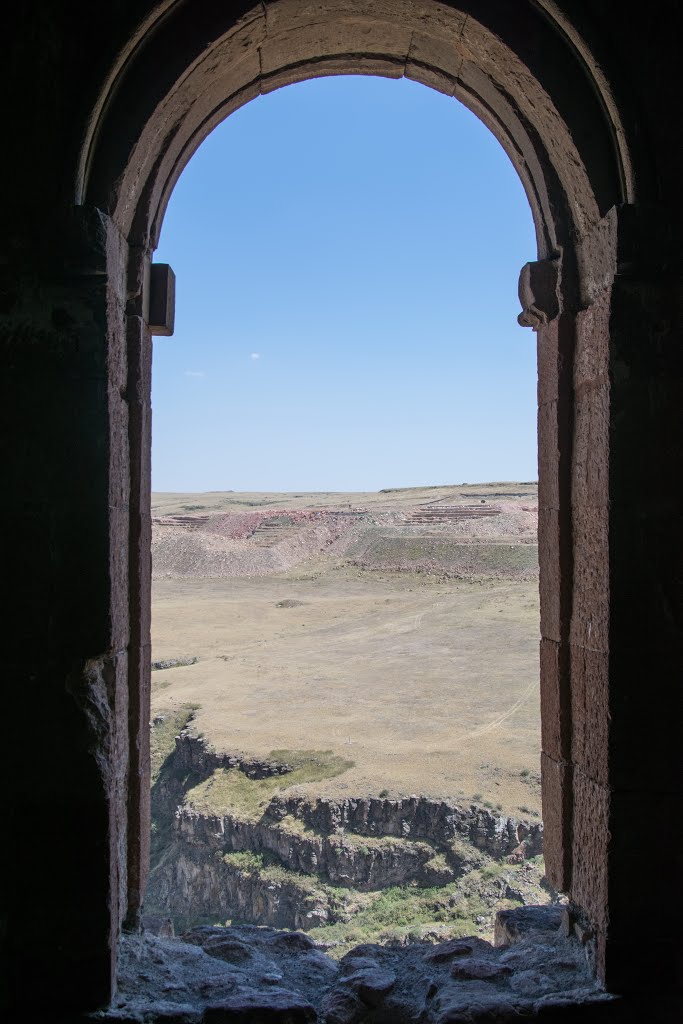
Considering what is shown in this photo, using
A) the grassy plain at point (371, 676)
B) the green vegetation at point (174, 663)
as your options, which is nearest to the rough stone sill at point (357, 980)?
the grassy plain at point (371, 676)

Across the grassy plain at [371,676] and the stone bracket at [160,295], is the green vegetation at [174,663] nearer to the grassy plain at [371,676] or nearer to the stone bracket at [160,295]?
the grassy plain at [371,676]

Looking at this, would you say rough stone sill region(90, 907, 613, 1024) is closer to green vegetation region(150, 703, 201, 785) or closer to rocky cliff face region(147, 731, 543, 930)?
rocky cliff face region(147, 731, 543, 930)

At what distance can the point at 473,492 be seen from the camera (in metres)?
49.8

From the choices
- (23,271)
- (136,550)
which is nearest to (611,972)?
(136,550)

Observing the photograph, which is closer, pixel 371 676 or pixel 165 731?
pixel 165 731

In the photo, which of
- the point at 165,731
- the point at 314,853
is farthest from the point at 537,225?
the point at 165,731

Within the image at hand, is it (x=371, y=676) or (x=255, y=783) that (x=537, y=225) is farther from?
(x=371, y=676)

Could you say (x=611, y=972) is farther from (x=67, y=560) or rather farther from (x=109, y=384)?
(x=109, y=384)

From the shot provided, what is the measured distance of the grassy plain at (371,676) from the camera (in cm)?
1398

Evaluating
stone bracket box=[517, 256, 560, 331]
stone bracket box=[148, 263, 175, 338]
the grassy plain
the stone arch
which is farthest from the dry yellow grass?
stone bracket box=[148, 263, 175, 338]

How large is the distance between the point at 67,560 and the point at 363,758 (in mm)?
13060

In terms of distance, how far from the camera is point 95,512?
94.4 inches

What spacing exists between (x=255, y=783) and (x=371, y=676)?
675 cm

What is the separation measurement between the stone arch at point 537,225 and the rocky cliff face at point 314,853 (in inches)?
407
